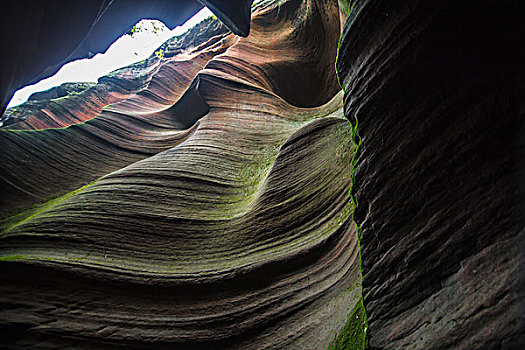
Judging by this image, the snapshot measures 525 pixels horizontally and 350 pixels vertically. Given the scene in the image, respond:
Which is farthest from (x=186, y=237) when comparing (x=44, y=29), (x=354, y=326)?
(x=44, y=29)

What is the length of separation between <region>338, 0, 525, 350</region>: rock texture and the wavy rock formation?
0.90m

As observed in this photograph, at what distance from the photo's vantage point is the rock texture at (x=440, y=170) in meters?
1.51

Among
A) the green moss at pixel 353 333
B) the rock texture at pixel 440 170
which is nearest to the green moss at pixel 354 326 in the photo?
the green moss at pixel 353 333

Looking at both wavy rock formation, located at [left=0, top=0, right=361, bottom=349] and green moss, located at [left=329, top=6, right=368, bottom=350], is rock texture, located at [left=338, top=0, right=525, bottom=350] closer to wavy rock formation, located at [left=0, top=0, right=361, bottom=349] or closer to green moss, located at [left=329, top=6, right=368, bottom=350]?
green moss, located at [left=329, top=6, right=368, bottom=350]

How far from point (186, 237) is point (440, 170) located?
10.2ft

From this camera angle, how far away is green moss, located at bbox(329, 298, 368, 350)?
2.30 m

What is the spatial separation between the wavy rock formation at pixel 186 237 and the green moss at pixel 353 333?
0.37 ft

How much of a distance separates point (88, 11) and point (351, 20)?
6.48m

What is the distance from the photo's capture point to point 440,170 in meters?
1.81

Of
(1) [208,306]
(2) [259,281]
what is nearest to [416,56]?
(2) [259,281]

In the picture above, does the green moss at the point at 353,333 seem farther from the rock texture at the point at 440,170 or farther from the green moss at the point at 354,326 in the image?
the rock texture at the point at 440,170

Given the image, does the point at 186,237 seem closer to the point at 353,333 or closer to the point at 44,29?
the point at 353,333

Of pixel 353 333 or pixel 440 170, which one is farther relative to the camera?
pixel 353 333

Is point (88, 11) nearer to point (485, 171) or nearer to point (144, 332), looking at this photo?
point (144, 332)
